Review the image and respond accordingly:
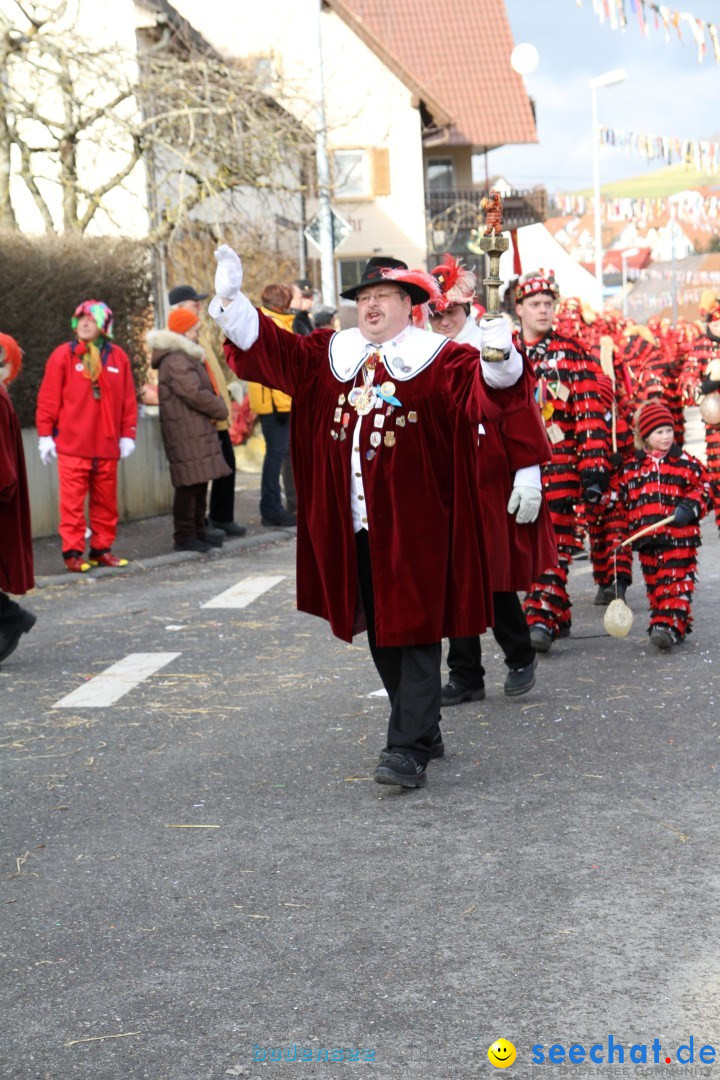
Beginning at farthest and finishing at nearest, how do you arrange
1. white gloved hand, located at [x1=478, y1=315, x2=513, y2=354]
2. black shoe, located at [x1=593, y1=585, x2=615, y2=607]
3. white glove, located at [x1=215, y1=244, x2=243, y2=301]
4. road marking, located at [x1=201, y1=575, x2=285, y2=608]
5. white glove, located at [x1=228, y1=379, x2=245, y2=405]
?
white glove, located at [x1=228, y1=379, x2=245, y2=405]
road marking, located at [x1=201, y1=575, x2=285, y2=608]
black shoe, located at [x1=593, y1=585, x2=615, y2=607]
white glove, located at [x1=215, y1=244, x2=243, y2=301]
white gloved hand, located at [x1=478, y1=315, x2=513, y2=354]

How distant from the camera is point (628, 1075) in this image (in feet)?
10.4

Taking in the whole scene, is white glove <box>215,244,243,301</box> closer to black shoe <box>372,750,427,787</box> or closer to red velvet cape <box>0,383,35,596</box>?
black shoe <box>372,750,427,787</box>

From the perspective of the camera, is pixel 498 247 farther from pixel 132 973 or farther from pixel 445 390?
pixel 132 973

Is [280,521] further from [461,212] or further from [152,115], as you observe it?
[461,212]

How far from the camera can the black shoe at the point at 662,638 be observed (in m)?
7.68

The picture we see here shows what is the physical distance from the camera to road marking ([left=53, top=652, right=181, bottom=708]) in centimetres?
716

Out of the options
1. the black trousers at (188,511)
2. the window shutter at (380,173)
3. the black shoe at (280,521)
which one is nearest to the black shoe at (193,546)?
the black trousers at (188,511)

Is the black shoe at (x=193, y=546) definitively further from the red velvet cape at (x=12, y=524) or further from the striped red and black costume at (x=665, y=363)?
the red velvet cape at (x=12, y=524)

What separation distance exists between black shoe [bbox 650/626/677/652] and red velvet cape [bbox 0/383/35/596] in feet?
10.1

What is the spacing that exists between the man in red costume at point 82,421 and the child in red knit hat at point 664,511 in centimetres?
460

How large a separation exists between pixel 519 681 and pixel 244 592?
3957 mm

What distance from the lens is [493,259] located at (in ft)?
16.3

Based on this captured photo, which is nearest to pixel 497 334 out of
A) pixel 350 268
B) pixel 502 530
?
pixel 502 530

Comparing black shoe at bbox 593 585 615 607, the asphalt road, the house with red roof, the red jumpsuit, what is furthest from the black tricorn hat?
the house with red roof
